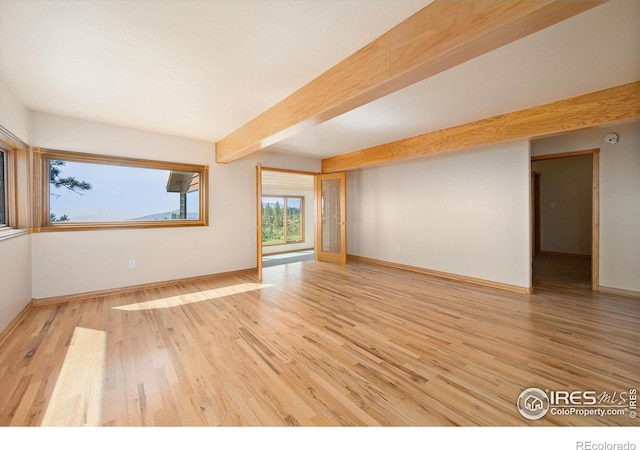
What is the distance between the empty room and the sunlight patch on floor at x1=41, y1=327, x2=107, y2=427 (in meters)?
0.02

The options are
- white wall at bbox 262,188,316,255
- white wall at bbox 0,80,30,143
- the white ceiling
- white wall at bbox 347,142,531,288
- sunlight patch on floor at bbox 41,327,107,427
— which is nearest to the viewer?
sunlight patch on floor at bbox 41,327,107,427

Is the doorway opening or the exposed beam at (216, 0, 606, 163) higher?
the exposed beam at (216, 0, 606, 163)

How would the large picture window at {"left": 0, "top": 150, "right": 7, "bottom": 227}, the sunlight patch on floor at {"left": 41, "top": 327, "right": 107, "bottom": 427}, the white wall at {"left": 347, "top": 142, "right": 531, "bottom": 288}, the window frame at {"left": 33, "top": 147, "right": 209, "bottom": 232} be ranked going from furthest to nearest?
the white wall at {"left": 347, "top": 142, "right": 531, "bottom": 288} → the window frame at {"left": 33, "top": 147, "right": 209, "bottom": 232} → the large picture window at {"left": 0, "top": 150, "right": 7, "bottom": 227} → the sunlight patch on floor at {"left": 41, "top": 327, "right": 107, "bottom": 427}

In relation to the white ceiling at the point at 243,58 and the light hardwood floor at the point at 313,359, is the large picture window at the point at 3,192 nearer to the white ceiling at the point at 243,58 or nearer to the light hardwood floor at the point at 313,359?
the white ceiling at the point at 243,58

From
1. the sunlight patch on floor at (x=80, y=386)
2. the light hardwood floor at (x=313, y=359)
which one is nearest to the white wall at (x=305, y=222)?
the light hardwood floor at (x=313, y=359)

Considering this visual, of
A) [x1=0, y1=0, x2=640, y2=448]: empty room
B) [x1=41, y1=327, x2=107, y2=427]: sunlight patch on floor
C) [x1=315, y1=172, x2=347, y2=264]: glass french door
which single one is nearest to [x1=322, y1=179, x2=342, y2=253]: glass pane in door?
[x1=315, y1=172, x2=347, y2=264]: glass french door

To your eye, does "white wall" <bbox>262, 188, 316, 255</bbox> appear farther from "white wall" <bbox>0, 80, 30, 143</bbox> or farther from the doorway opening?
"white wall" <bbox>0, 80, 30, 143</bbox>

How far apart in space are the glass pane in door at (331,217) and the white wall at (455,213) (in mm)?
535

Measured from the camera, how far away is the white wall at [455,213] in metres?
3.92

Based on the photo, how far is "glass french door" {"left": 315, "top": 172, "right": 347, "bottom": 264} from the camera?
6219 mm

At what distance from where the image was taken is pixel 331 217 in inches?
255

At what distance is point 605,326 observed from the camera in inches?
104
